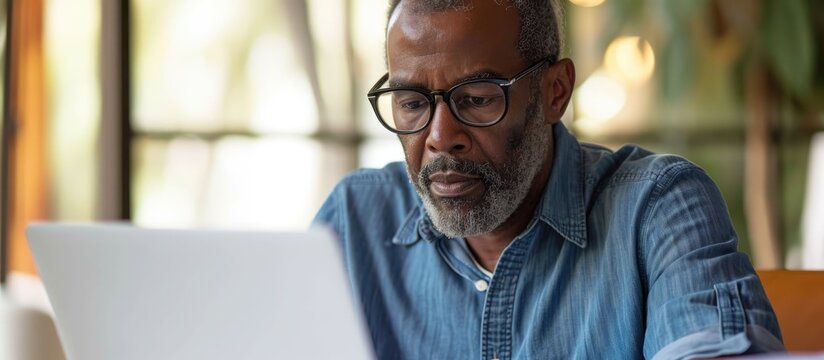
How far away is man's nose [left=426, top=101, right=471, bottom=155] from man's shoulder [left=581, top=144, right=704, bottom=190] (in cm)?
22

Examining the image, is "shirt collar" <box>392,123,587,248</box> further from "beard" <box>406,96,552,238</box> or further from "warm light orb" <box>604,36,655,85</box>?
"warm light orb" <box>604,36,655,85</box>

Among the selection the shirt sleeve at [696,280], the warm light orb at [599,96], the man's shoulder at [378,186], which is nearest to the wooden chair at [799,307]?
the shirt sleeve at [696,280]

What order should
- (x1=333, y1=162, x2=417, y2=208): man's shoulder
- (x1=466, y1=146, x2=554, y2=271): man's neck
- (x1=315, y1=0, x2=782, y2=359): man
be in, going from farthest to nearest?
(x1=333, y1=162, x2=417, y2=208): man's shoulder → (x1=466, y1=146, x2=554, y2=271): man's neck → (x1=315, y1=0, x2=782, y2=359): man

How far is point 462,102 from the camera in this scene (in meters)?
1.47

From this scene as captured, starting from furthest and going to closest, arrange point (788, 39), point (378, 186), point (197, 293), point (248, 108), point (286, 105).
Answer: point (788, 39)
point (286, 105)
point (248, 108)
point (378, 186)
point (197, 293)

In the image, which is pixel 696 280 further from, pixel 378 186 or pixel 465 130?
pixel 378 186

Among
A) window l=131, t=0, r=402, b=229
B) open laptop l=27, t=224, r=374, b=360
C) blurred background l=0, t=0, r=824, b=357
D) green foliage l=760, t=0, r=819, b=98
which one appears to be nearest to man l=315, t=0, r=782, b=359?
open laptop l=27, t=224, r=374, b=360

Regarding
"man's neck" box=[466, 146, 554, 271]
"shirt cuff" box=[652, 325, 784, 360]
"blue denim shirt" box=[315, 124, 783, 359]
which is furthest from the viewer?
"man's neck" box=[466, 146, 554, 271]

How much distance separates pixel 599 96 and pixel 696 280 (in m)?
3.26

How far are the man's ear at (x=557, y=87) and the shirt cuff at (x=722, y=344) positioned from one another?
48 cm

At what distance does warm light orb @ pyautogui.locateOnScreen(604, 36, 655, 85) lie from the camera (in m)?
4.44

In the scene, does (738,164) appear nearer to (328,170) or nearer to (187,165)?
(328,170)

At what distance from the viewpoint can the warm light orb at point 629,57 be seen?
4441mm

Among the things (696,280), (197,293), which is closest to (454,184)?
(696,280)
